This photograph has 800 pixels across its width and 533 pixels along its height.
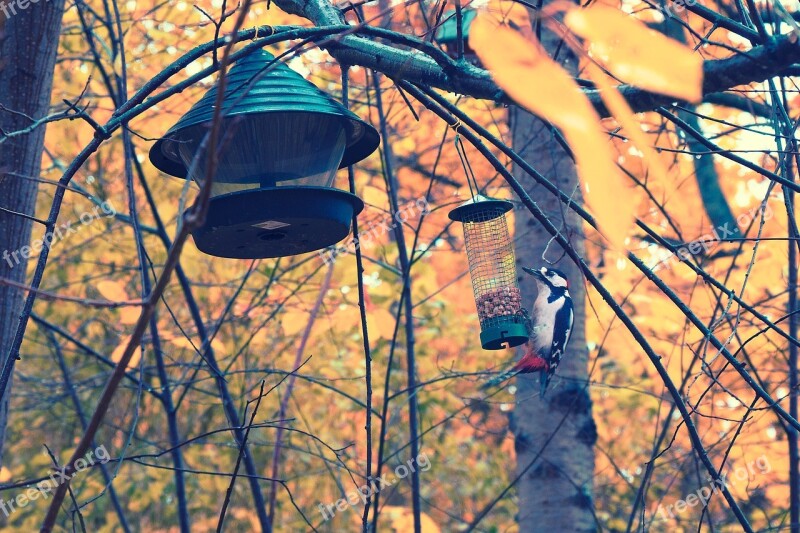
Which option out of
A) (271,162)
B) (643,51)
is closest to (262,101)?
(271,162)

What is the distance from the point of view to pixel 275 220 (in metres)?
2.17

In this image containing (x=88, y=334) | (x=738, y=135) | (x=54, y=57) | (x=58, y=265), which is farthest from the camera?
(x=88, y=334)

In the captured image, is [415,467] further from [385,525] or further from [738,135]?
[385,525]

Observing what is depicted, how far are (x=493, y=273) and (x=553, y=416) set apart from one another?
878mm

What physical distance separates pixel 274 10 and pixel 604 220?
172 inches

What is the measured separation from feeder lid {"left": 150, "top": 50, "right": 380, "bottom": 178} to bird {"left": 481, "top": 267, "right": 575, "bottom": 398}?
1497 mm

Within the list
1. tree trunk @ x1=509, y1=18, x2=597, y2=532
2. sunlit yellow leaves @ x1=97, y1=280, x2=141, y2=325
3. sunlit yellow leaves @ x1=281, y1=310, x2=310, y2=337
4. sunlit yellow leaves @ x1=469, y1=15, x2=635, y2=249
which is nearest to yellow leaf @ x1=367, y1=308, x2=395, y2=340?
sunlit yellow leaves @ x1=281, y1=310, x2=310, y2=337

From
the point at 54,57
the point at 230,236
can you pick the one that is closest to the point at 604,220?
the point at 230,236

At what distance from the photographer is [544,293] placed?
147 inches

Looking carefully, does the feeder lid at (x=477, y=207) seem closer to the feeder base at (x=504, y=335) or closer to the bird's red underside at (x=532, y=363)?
the feeder base at (x=504, y=335)

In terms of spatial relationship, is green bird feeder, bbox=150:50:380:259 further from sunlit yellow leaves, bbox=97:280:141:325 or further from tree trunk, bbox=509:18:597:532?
sunlit yellow leaves, bbox=97:280:141:325

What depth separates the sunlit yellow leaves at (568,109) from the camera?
895 mm

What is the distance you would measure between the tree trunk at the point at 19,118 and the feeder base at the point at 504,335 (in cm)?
147

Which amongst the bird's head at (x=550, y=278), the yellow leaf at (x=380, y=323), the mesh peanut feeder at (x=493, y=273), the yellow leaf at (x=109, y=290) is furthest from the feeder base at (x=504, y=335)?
the yellow leaf at (x=109, y=290)
